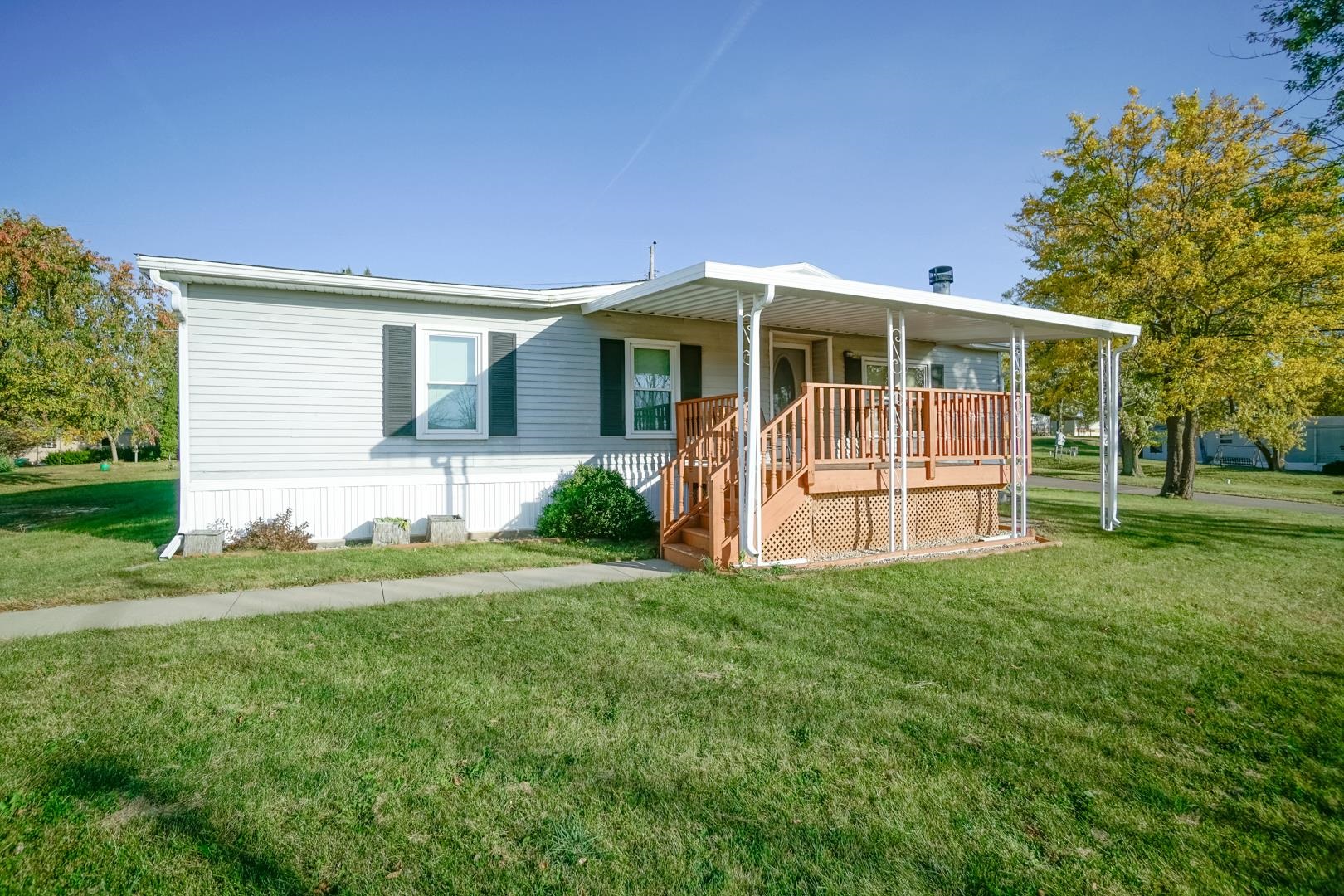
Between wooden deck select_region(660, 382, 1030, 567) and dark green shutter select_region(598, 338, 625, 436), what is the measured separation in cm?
109

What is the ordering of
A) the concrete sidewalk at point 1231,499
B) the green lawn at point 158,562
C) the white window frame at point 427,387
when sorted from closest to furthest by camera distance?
the green lawn at point 158,562 → the white window frame at point 427,387 → the concrete sidewalk at point 1231,499

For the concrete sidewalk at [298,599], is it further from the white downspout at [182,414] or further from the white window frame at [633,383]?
the white window frame at [633,383]

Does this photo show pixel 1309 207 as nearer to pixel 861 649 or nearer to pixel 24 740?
pixel 861 649

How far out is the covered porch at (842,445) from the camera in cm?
703

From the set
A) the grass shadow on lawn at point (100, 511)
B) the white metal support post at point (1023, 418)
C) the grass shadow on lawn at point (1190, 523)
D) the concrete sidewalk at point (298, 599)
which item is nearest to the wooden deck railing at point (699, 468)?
the concrete sidewalk at point (298, 599)

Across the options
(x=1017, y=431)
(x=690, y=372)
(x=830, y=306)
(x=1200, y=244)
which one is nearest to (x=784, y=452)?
(x=830, y=306)

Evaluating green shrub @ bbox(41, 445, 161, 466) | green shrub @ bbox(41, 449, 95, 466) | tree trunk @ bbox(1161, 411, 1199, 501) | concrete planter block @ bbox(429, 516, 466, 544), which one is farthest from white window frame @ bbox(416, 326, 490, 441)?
green shrub @ bbox(41, 449, 95, 466)

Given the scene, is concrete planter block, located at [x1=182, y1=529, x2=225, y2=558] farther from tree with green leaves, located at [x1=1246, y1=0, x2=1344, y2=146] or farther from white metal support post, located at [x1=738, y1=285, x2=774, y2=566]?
tree with green leaves, located at [x1=1246, y1=0, x2=1344, y2=146]

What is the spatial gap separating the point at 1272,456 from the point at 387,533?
37.4m

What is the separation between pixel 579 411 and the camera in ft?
31.9

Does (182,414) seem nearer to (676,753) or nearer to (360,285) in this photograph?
(360,285)

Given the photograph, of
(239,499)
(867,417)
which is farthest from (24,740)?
(867,417)

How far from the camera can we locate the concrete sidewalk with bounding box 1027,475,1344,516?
14578 millimetres

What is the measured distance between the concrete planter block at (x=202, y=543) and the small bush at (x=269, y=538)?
0.20m
